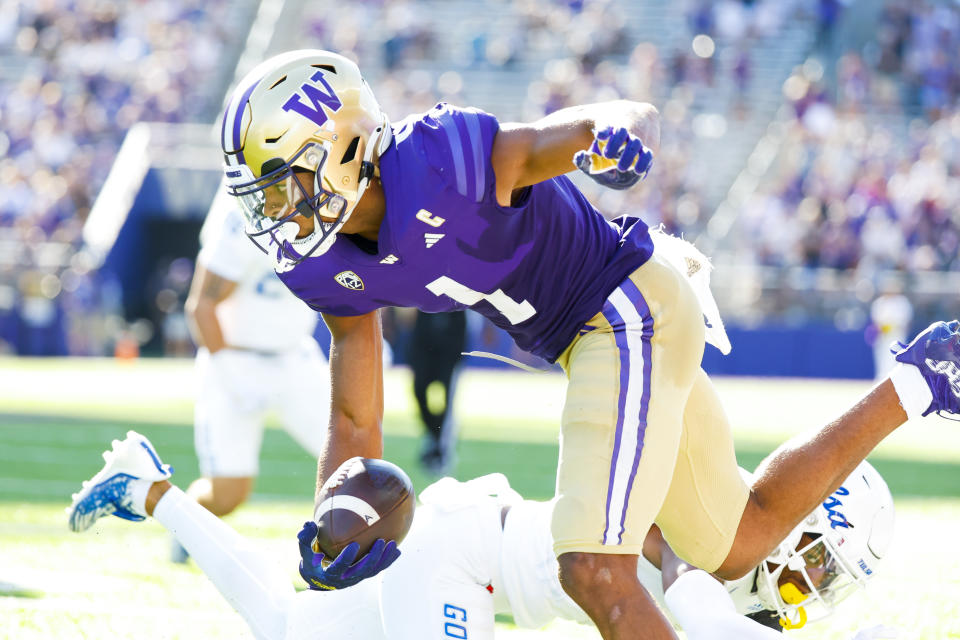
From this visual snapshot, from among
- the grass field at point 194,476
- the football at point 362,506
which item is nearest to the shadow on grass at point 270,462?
the grass field at point 194,476

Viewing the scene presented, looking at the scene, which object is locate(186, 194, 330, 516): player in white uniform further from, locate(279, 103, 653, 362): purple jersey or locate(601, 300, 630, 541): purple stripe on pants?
locate(601, 300, 630, 541): purple stripe on pants

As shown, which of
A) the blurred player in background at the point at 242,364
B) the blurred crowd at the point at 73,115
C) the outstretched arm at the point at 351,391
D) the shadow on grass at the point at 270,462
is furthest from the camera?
the blurred crowd at the point at 73,115

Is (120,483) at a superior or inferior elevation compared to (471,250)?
inferior

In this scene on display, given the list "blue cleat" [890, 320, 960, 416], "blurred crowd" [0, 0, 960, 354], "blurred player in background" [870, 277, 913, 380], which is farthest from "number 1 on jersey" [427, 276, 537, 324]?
"blurred crowd" [0, 0, 960, 354]

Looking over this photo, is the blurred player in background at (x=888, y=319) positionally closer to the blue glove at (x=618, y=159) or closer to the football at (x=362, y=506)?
the football at (x=362, y=506)

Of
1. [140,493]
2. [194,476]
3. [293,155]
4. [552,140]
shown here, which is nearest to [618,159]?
[552,140]

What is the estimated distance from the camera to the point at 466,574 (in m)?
3.49

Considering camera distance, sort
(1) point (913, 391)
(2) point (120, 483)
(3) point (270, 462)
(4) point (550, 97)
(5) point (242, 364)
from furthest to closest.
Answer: (4) point (550, 97) → (3) point (270, 462) → (5) point (242, 364) → (2) point (120, 483) → (1) point (913, 391)

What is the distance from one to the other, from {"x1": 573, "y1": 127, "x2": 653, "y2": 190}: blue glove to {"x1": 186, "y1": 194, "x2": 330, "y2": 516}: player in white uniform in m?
3.19

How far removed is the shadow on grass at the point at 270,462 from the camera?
780cm

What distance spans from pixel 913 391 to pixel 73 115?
20201 millimetres

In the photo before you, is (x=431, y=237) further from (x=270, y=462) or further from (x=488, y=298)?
(x=270, y=462)

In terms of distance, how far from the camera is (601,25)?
22.1m

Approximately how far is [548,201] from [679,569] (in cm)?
115
